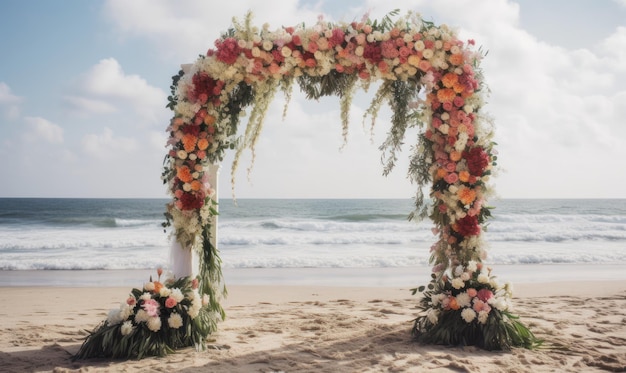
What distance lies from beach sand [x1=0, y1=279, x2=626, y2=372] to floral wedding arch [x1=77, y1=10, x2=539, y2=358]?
39 cm

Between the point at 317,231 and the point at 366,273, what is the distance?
1084cm

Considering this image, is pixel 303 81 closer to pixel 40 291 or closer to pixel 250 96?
pixel 250 96

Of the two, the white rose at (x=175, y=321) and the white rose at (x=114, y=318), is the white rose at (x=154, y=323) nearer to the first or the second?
the white rose at (x=175, y=321)

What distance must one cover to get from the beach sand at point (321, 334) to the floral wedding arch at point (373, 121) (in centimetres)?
39

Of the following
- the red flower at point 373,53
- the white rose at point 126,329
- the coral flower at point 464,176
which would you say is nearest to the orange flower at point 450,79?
the red flower at point 373,53

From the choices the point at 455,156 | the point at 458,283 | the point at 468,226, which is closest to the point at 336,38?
the point at 455,156

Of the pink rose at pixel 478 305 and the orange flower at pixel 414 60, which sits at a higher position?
the orange flower at pixel 414 60

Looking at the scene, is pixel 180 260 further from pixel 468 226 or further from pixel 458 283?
pixel 468 226

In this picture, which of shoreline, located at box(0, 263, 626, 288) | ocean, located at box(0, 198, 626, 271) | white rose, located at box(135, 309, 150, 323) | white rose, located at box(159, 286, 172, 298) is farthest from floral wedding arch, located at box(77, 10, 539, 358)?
ocean, located at box(0, 198, 626, 271)

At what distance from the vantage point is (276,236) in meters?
18.0

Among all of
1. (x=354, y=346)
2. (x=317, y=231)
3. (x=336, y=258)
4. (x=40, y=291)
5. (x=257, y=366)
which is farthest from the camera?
(x=317, y=231)

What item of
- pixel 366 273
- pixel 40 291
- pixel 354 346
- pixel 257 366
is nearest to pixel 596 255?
pixel 366 273

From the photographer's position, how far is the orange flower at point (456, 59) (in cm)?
494

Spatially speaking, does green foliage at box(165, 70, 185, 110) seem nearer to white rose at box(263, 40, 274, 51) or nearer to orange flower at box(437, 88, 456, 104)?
white rose at box(263, 40, 274, 51)
